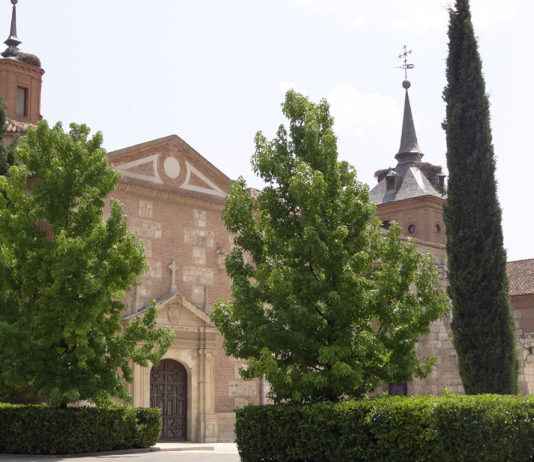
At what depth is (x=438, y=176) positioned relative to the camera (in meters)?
48.1

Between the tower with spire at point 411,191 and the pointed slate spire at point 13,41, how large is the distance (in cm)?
2182

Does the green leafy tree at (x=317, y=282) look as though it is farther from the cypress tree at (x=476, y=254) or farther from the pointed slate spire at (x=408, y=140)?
the pointed slate spire at (x=408, y=140)

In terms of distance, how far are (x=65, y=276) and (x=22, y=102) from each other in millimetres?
14982

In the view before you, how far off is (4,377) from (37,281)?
2.04 meters

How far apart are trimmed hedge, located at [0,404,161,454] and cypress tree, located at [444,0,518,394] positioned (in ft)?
23.6

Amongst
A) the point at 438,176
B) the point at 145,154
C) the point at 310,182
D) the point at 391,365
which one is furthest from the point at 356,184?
the point at 438,176

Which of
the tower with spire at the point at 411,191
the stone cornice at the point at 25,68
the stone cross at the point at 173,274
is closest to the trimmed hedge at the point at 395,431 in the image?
the stone cross at the point at 173,274

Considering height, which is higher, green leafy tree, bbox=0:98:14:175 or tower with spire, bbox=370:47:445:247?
tower with spire, bbox=370:47:445:247

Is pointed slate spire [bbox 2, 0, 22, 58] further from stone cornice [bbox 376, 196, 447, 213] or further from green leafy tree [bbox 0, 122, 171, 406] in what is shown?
stone cornice [bbox 376, 196, 447, 213]

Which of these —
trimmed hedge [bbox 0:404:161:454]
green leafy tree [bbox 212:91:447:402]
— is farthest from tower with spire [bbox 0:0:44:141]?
green leafy tree [bbox 212:91:447:402]

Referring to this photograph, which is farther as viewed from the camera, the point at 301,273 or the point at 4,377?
the point at 4,377

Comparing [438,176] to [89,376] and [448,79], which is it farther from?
[89,376]

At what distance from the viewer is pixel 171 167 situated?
24016 millimetres

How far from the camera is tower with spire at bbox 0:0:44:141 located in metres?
29.1
